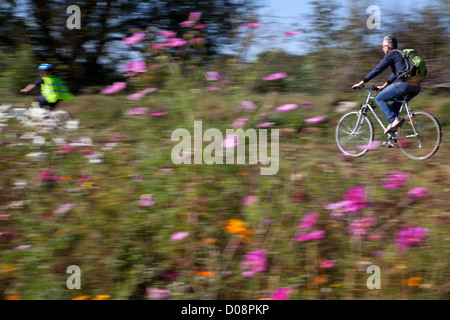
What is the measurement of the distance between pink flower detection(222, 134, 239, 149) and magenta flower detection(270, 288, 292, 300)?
1.18m

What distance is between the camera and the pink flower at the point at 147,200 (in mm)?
3740

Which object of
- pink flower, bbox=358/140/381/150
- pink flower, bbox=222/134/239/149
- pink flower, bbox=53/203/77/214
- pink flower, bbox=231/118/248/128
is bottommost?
pink flower, bbox=358/140/381/150

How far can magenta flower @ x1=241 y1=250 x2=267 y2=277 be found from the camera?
3377mm

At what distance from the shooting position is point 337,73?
6801 mm

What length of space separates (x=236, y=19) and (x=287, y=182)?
353 centimetres

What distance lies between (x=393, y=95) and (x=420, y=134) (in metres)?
0.49

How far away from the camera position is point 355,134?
214 inches

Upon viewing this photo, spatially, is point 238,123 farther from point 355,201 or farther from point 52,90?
point 52,90

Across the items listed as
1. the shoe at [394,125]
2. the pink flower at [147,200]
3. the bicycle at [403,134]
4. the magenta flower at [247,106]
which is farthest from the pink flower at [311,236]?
the shoe at [394,125]

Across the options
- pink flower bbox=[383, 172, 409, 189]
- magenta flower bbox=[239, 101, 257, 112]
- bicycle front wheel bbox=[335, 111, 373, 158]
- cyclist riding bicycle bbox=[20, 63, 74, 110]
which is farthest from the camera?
cyclist riding bicycle bbox=[20, 63, 74, 110]

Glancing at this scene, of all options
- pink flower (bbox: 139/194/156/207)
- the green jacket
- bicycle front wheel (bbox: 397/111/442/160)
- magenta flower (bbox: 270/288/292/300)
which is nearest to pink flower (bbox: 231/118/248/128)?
pink flower (bbox: 139/194/156/207)

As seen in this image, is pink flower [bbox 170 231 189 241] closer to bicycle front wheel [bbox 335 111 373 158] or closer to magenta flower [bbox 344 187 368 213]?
magenta flower [bbox 344 187 368 213]

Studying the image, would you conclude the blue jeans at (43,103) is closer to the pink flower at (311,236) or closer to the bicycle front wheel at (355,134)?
the bicycle front wheel at (355,134)

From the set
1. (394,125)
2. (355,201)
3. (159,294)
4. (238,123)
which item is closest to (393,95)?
(394,125)
